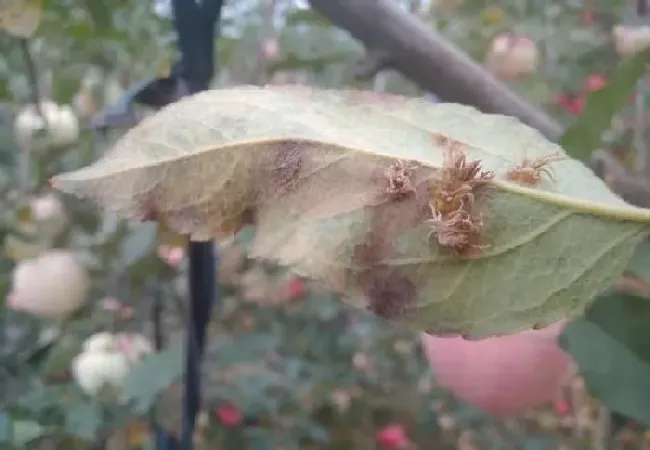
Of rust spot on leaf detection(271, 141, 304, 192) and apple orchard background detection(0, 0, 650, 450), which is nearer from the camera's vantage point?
rust spot on leaf detection(271, 141, 304, 192)

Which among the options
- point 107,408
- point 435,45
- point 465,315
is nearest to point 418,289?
point 465,315

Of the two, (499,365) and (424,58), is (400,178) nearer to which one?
(424,58)

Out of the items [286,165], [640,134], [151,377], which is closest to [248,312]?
[151,377]

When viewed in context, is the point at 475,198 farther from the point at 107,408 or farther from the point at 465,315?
the point at 107,408

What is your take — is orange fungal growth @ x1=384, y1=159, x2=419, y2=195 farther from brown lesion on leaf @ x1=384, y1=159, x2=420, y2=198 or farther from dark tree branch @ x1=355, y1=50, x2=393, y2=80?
dark tree branch @ x1=355, y1=50, x2=393, y2=80

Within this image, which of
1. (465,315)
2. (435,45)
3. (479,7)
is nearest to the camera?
(465,315)

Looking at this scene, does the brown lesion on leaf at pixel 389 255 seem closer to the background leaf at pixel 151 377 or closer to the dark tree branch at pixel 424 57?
the dark tree branch at pixel 424 57

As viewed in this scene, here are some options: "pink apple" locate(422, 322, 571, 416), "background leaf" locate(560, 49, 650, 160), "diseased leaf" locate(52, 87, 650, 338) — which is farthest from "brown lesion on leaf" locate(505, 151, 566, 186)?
"pink apple" locate(422, 322, 571, 416)
